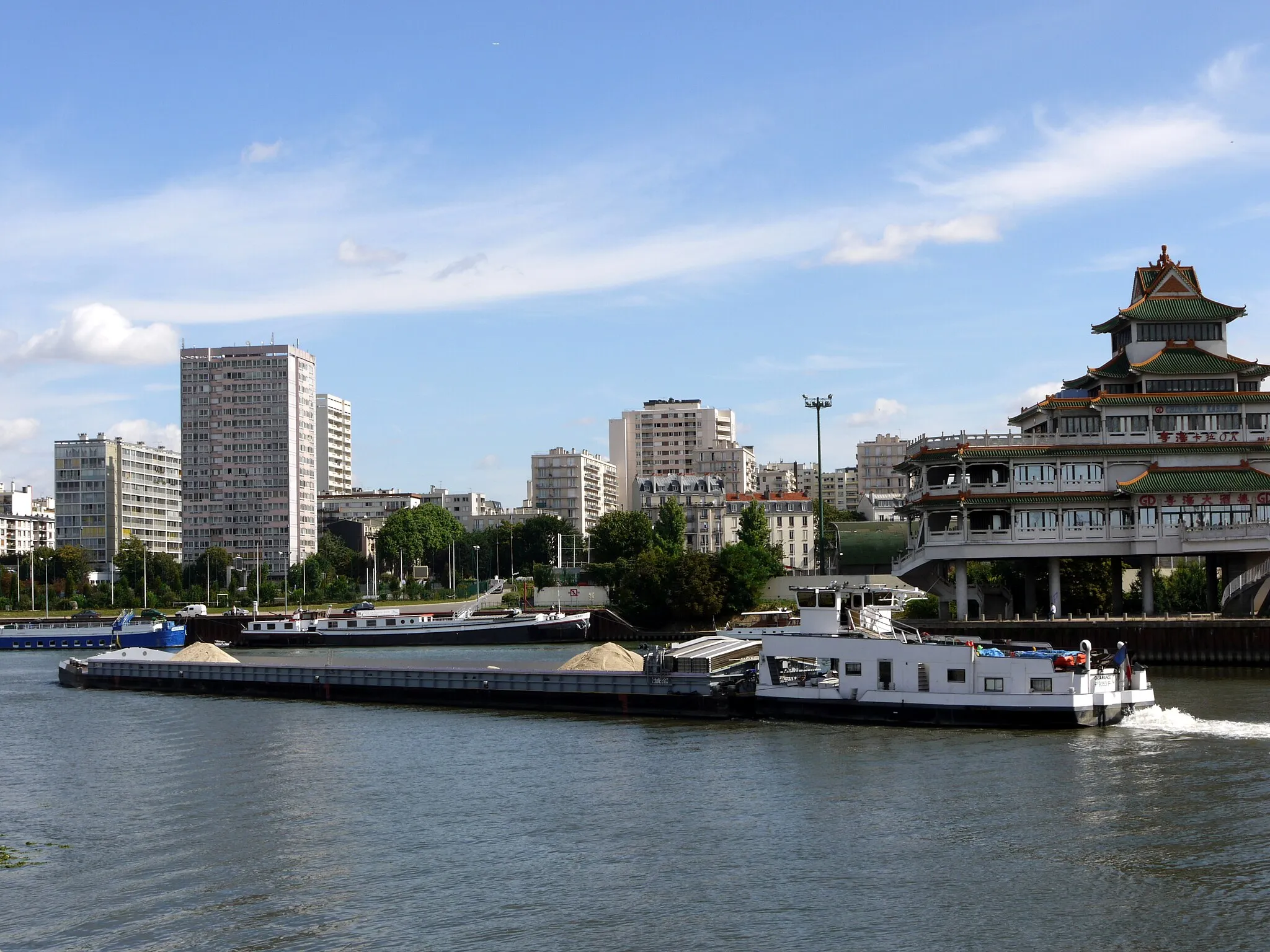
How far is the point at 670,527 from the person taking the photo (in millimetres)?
176375

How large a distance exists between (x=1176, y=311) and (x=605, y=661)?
46152mm

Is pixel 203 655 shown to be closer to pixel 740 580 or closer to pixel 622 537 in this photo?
pixel 740 580

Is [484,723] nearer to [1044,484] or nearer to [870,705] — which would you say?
[870,705]

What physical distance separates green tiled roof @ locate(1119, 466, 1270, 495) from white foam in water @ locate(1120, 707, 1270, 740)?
32.4 meters

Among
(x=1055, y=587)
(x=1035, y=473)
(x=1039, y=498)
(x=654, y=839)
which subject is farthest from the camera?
(x=1035, y=473)

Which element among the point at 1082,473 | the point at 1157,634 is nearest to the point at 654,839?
the point at 1157,634

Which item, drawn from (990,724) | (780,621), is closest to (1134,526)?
(780,621)

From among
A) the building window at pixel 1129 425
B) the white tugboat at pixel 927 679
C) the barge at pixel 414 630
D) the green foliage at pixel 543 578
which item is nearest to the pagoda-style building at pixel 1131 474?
the building window at pixel 1129 425

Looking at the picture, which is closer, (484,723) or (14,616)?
(484,723)

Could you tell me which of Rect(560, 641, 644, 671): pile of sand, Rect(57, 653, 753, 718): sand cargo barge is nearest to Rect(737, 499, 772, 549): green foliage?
Rect(57, 653, 753, 718): sand cargo barge

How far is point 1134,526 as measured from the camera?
7981 cm

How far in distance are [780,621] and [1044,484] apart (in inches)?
889

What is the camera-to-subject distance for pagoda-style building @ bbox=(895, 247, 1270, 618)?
7894 cm

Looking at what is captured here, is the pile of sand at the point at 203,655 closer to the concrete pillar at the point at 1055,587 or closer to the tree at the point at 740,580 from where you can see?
the concrete pillar at the point at 1055,587
